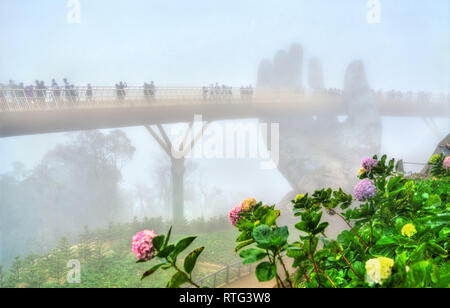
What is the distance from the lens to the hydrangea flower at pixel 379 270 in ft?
1.27

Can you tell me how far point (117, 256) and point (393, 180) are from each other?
11489mm

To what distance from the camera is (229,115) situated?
602 inches

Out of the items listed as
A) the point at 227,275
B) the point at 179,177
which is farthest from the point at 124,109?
the point at 227,275

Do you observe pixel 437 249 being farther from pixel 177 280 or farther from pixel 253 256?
pixel 177 280

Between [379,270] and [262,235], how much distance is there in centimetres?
18

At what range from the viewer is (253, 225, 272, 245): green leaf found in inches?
18.7

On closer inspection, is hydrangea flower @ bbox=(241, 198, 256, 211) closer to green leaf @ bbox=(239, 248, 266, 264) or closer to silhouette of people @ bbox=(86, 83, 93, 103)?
green leaf @ bbox=(239, 248, 266, 264)

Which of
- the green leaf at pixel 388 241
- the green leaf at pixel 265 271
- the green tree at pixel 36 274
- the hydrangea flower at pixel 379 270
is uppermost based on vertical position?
the hydrangea flower at pixel 379 270

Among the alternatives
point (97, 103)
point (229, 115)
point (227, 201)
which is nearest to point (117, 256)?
point (97, 103)

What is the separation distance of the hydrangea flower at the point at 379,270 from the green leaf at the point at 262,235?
16 cm

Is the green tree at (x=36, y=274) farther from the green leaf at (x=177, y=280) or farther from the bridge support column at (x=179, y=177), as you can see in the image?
the green leaf at (x=177, y=280)

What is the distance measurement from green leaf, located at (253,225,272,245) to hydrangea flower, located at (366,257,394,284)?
0.16 metres

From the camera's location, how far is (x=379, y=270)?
15.3 inches

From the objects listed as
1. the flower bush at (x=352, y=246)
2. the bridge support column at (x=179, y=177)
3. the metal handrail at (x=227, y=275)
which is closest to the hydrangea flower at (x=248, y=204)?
the flower bush at (x=352, y=246)
